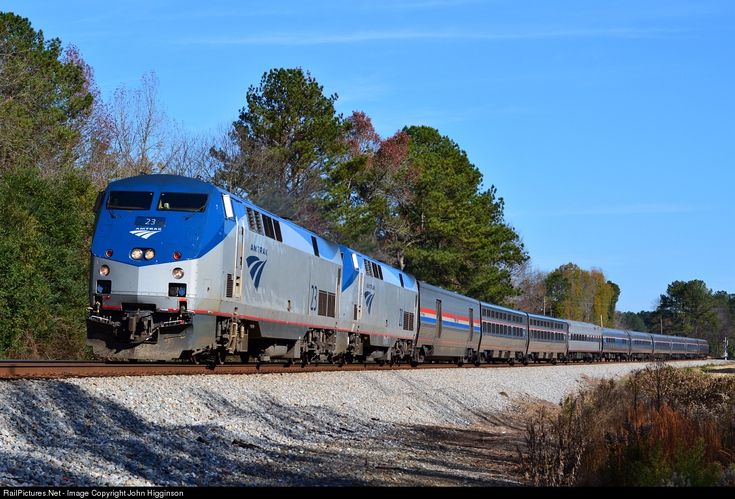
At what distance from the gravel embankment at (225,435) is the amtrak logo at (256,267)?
218 centimetres

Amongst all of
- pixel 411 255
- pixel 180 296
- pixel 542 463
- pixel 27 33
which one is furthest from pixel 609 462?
pixel 411 255

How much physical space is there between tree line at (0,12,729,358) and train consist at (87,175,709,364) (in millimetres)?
9447

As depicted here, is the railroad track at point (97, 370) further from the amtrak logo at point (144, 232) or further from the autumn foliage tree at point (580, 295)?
the autumn foliage tree at point (580, 295)

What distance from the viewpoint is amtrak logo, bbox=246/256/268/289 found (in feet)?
66.2

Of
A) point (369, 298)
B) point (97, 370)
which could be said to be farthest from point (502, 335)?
point (97, 370)

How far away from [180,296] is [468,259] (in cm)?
5072

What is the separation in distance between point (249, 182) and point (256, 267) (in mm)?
34127

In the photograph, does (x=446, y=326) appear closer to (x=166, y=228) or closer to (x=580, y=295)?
(x=166, y=228)

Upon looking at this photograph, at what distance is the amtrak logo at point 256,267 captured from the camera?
20172 mm

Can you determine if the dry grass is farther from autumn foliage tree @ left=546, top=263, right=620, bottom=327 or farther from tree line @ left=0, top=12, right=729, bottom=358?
autumn foliage tree @ left=546, top=263, right=620, bottom=327

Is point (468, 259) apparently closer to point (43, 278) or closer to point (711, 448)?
point (43, 278)

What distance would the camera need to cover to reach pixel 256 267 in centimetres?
2052

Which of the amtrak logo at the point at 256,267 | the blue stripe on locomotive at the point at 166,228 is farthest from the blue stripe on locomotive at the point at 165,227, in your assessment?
the amtrak logo at the point at 256,267

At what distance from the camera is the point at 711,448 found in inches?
558
